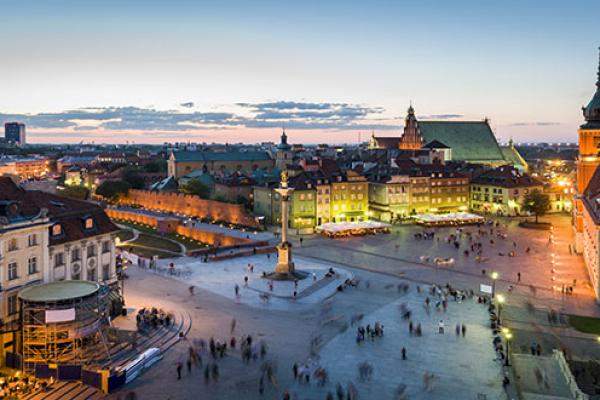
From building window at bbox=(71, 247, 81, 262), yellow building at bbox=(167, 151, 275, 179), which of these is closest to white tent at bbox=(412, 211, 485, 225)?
building window at bbox=(71, 247, 81, 262)

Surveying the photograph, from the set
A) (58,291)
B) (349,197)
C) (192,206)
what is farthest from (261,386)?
(192,206)

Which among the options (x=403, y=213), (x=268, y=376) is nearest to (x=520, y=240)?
(x=403, y=213)

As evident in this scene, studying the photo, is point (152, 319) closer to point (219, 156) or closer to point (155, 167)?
point (219, 156)

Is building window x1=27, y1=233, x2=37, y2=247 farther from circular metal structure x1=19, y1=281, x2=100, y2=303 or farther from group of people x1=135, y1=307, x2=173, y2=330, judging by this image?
group of people x1=135, y1=307, x2=173, y2=330

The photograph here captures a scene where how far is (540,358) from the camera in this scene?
88.4 ft

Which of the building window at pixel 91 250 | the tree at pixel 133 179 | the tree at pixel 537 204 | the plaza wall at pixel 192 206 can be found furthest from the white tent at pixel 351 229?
the tree at pixel 133 179

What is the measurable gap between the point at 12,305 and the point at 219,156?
102m

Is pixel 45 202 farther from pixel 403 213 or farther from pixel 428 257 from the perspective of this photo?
pixel 403 213

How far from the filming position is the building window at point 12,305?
27.3 m

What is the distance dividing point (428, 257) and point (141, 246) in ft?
96.2

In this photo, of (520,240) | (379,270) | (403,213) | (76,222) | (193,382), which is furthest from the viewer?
(403,213)

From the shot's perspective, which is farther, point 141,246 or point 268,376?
point 141,246

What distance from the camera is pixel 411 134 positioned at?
122 meters

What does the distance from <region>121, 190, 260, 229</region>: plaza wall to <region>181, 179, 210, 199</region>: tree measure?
4.24 m
